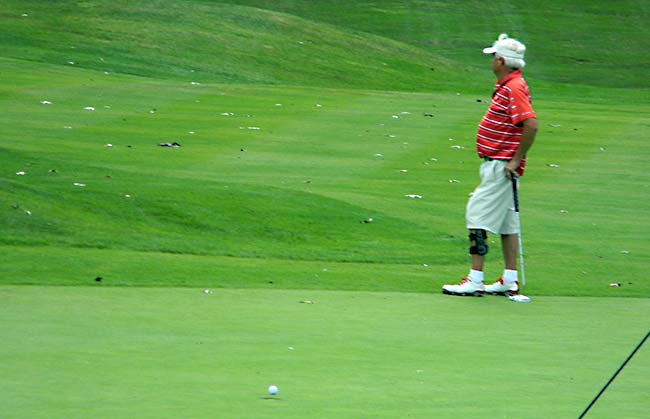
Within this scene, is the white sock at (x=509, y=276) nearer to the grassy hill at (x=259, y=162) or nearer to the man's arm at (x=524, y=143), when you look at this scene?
the grassy hill at (x=259, y=162)

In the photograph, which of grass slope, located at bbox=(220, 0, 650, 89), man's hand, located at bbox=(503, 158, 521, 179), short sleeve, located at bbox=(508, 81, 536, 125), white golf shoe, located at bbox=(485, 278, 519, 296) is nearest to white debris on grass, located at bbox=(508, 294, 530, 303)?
white golf shoe, located at bbox=(485, 278, 519, 296)

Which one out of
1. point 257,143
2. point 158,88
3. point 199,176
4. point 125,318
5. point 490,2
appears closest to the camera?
point 125,318

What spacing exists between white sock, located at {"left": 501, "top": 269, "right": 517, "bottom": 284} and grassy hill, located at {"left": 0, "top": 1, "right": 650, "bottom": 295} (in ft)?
2.03

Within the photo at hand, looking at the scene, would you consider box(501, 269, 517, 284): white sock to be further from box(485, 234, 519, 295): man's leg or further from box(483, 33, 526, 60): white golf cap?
box(483, 33, 526, 60): white golf cap

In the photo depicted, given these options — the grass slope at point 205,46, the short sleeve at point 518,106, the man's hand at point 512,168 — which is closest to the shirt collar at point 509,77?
the short sleeve at point 518,106

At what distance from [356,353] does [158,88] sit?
50.6ft

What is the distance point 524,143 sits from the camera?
8859 millimetres

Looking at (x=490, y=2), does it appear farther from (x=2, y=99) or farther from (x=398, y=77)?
(x=2, y=99)

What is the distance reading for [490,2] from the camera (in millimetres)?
44125

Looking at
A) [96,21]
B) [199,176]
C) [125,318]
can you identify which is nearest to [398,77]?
[96,21]

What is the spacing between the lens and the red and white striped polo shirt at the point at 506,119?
8883 millimetres

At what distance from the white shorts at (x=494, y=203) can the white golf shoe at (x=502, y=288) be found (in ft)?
1.36

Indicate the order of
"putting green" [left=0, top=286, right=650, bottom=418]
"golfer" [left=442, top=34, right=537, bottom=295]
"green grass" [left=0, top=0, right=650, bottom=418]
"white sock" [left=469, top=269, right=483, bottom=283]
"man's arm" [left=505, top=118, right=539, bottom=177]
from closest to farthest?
1. "putting green" [left=0, top=286, right=650, bottom=418]
2. "green grass" [left=0, top=0, right=650, bottom=418]
3. "man's arm" [left=505, top=118, right=539, bottom=177]
4. "golfer" [left=442, top=34, right=537, bottom=295]
5. "white sock" [left=469, top=269, right=483, bottom=283]

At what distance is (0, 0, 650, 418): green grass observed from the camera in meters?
5.91
